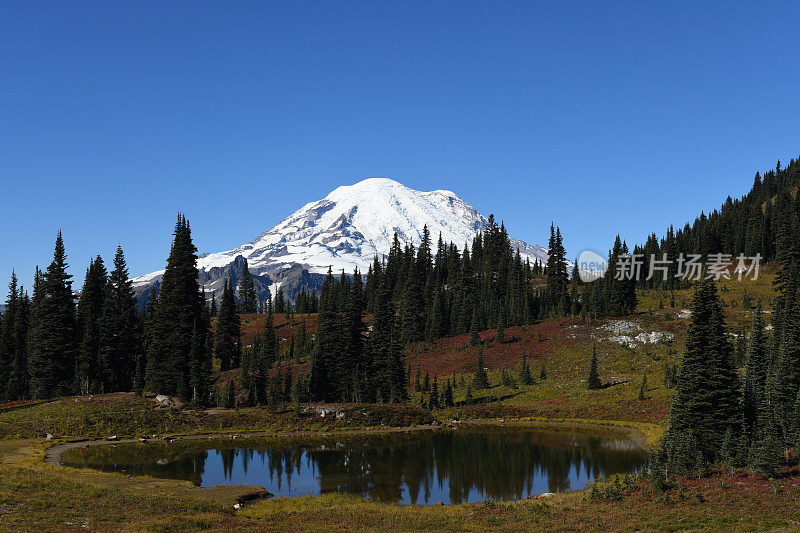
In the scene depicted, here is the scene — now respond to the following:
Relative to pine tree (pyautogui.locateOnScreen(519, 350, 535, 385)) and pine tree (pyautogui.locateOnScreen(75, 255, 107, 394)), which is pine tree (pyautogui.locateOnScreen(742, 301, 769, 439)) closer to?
pine tree (pyautogui.locateOnScreen(519, 350, 535, 385))

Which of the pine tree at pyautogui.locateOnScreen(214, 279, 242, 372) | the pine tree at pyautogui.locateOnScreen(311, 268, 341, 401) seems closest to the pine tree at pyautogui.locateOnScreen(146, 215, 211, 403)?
the pine tree at pyautogui.locateOnScreen(311, 268, 341, 401)

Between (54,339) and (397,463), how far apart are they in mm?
54625

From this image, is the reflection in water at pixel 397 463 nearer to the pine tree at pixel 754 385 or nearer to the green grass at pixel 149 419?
the green grass at pixel 149 419

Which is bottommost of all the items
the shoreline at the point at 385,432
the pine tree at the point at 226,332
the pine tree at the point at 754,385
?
the shoreline at the point at 385,432

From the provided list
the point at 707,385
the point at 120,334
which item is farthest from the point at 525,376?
the point at 120,334

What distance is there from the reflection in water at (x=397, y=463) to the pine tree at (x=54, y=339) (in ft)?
91.3

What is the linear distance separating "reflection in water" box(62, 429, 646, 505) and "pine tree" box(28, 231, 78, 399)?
2782cm

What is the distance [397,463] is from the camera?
48094 millimetres

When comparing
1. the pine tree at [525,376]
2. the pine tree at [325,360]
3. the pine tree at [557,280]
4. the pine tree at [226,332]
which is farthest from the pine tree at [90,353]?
the pine tree at [557,280]

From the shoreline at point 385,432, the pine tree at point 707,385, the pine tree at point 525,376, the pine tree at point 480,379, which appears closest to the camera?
the pine tree at point 707,385

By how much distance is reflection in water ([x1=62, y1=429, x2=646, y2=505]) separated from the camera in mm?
39594

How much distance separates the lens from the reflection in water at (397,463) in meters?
39.6

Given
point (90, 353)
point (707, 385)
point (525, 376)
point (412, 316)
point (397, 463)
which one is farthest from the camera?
point (412, 316)

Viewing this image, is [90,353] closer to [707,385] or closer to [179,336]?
[179,336]
